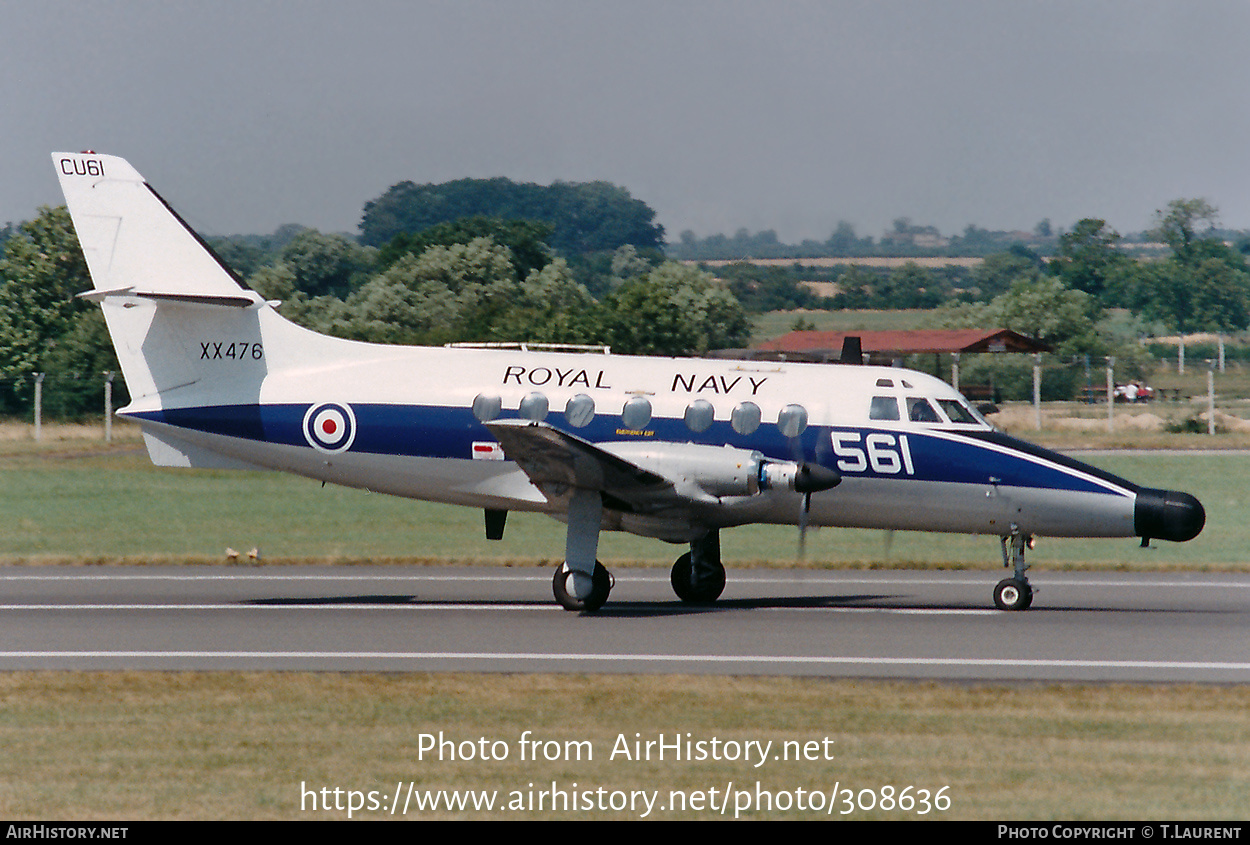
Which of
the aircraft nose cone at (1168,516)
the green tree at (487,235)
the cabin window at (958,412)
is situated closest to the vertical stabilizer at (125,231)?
the cabin window at (958,412)

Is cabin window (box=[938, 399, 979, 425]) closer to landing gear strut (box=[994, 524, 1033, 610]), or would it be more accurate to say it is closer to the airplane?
the airplane

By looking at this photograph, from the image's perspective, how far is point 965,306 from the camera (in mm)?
58719

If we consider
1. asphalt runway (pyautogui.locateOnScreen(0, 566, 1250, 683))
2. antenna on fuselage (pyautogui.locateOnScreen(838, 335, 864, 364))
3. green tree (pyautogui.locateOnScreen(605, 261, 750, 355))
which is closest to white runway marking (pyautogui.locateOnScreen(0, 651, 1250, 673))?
asphalt runway (pyautogui.locateOnScreen(0, 566, 1250, 683))

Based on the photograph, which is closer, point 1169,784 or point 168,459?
point 1169,784

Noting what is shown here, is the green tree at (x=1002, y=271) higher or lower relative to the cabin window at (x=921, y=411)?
higher

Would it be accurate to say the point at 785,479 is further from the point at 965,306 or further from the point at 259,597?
the point at 965,306

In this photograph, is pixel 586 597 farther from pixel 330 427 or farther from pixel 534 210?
pixel 534 210

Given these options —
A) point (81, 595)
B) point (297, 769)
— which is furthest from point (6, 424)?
point (297, 769)

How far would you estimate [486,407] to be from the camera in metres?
19.0

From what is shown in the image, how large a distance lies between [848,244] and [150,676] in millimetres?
64131

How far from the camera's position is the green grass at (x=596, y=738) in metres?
9.69

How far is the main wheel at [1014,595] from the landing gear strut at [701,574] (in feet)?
12.4

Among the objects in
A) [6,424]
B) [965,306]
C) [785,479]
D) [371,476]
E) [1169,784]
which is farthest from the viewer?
[965,306]

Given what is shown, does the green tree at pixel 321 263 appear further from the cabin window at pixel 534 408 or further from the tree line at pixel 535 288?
the cabin window at pixel 534 408
